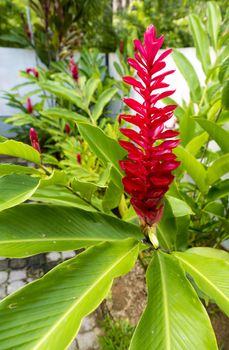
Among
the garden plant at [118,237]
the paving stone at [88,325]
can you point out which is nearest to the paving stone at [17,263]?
the paving stone at [88,325]

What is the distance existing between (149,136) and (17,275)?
1760mm

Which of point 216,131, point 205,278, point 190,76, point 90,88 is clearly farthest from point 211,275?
point 90,88

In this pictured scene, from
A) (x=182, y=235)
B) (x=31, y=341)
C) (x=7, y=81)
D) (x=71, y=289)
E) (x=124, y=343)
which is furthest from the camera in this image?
(x=7, y=81)

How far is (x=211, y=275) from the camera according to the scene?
2.55ft

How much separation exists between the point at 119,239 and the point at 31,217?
28 centimetres

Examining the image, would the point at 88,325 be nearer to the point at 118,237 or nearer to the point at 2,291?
the point at 2,291

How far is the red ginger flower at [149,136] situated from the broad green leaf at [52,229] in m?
0.15

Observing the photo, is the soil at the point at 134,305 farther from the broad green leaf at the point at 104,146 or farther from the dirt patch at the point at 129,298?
the broad green leaf at the point at 104,146

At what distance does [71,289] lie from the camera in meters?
0.71

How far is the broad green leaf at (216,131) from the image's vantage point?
103 centimetres

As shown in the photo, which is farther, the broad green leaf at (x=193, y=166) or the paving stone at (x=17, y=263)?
the paving stone at (x=17, y=263)

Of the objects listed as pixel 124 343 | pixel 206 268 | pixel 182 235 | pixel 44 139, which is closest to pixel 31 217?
pixel 206 268

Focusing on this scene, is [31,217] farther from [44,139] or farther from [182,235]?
[44,139]

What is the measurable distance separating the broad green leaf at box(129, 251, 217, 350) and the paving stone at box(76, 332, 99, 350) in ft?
3.28
